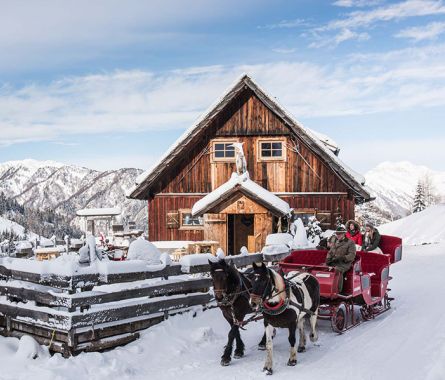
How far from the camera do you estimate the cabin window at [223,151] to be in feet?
70.8

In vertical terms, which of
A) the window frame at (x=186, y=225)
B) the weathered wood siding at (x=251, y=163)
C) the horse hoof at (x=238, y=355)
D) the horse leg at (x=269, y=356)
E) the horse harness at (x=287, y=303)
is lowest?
the horse hoof at (x=238, y=355)

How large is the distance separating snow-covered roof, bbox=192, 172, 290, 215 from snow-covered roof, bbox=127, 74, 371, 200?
2.47 metres

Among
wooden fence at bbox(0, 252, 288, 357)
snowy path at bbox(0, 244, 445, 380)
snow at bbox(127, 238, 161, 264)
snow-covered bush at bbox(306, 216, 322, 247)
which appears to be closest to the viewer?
snowy path at bbox(0, 244, 445, 380)

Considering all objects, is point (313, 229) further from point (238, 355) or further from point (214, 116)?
point (238, 355)

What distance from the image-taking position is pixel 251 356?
8.73 meters

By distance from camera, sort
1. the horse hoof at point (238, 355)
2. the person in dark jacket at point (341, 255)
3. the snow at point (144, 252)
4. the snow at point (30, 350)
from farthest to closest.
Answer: the snow at point (144, 252) → the person in dark jacket at point (341, 255) → the horse hoof at point (238, 355) → the snow at point (30, 350)

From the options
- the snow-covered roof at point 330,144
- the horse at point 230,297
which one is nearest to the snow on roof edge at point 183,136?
the snow-covered roof at point 330,144

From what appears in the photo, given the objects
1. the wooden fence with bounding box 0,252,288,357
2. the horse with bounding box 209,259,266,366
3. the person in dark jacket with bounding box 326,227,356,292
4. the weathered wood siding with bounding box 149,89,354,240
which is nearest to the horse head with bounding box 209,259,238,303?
the horse with bounding box 209,259,266,366

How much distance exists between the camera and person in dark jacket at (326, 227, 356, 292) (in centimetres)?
1012

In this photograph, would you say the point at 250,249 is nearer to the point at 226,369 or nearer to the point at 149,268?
the point at 149,268

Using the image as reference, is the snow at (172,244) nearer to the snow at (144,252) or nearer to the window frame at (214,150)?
the window frame at (214,150)

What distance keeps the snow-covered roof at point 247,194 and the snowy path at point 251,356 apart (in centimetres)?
865

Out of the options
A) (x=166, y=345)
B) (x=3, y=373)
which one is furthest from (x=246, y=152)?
(x=3, y=373)

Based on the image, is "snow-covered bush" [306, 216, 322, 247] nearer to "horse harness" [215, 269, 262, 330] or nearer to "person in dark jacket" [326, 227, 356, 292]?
"person in dark jacket" [326, 227, 356, 292]
